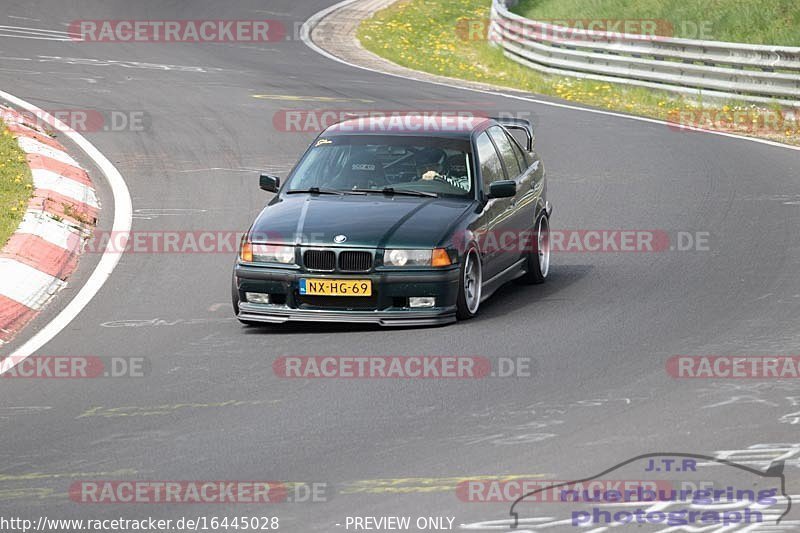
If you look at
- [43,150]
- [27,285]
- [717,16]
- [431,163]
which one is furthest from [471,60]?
[27,285]

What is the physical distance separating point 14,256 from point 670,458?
7.25 m

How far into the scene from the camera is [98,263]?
13422 millimetres

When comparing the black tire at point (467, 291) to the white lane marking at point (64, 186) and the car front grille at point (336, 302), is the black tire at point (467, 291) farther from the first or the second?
the white lane marking at point (64, 186)

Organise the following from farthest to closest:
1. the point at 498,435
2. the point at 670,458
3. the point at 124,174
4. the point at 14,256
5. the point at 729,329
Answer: the point at 124,174 → the point at 14,256 → the point at 729,329 → the point at 498,435 → the point at 670,458

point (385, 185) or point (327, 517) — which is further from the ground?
point (385, 185)

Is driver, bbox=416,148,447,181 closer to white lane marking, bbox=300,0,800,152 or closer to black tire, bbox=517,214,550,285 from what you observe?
black tire, bbox=517,214,550,285

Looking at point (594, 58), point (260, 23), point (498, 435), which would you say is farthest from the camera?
point (260, 23)

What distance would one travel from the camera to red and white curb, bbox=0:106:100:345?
465 inches

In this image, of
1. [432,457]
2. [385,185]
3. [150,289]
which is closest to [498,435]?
[432,457]

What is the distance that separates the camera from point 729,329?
10586 millimetres

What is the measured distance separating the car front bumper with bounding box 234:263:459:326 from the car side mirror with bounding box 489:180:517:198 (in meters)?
0.96

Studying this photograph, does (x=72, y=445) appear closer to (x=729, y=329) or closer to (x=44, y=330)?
(x=44, y=330)

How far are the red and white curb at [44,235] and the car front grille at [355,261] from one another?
255 centimetres

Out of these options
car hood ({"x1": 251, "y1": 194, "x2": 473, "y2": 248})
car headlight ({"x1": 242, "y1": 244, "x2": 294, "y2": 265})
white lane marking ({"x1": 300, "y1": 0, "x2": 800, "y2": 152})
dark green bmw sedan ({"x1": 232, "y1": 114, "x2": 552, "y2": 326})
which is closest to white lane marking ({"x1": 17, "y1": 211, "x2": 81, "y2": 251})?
dark green bmw sedan ({"x1": 232, "y1": 114, "x2": 552, "y2": 326})
